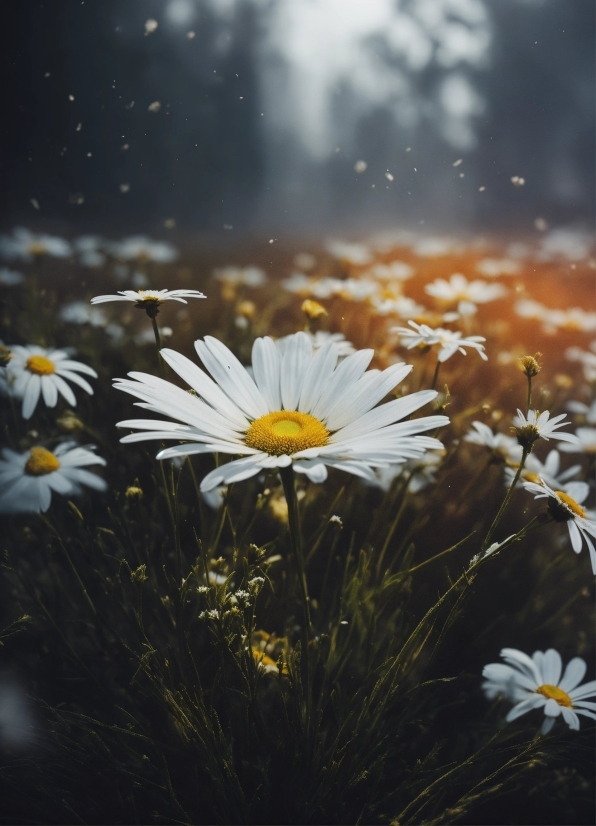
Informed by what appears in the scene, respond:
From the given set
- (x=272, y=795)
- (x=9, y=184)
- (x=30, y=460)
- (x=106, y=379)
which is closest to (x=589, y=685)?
(x=272, y=795)

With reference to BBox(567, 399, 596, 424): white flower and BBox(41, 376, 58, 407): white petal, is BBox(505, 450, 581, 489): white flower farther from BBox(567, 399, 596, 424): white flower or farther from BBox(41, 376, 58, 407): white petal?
BBox(41, 376, 58, 407): white petal

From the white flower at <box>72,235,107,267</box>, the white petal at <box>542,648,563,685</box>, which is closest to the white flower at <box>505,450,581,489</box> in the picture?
Answer: the white petal at <box>542,648,563,685</box>

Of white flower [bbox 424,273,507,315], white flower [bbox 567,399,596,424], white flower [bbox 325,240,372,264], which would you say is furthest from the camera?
white flower [bbox 325,240,372,264]

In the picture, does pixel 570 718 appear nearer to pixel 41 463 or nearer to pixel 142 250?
pixel 41 463

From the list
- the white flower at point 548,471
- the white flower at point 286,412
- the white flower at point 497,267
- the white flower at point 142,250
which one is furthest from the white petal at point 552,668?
the white flower at point 142,250

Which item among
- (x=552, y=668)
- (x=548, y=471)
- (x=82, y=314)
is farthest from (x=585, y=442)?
(x=82, y=314)

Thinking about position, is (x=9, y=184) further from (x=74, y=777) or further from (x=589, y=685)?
(x=589, y=685)

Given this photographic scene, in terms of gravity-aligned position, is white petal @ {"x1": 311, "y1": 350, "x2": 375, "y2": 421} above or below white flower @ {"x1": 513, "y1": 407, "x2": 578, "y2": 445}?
above
